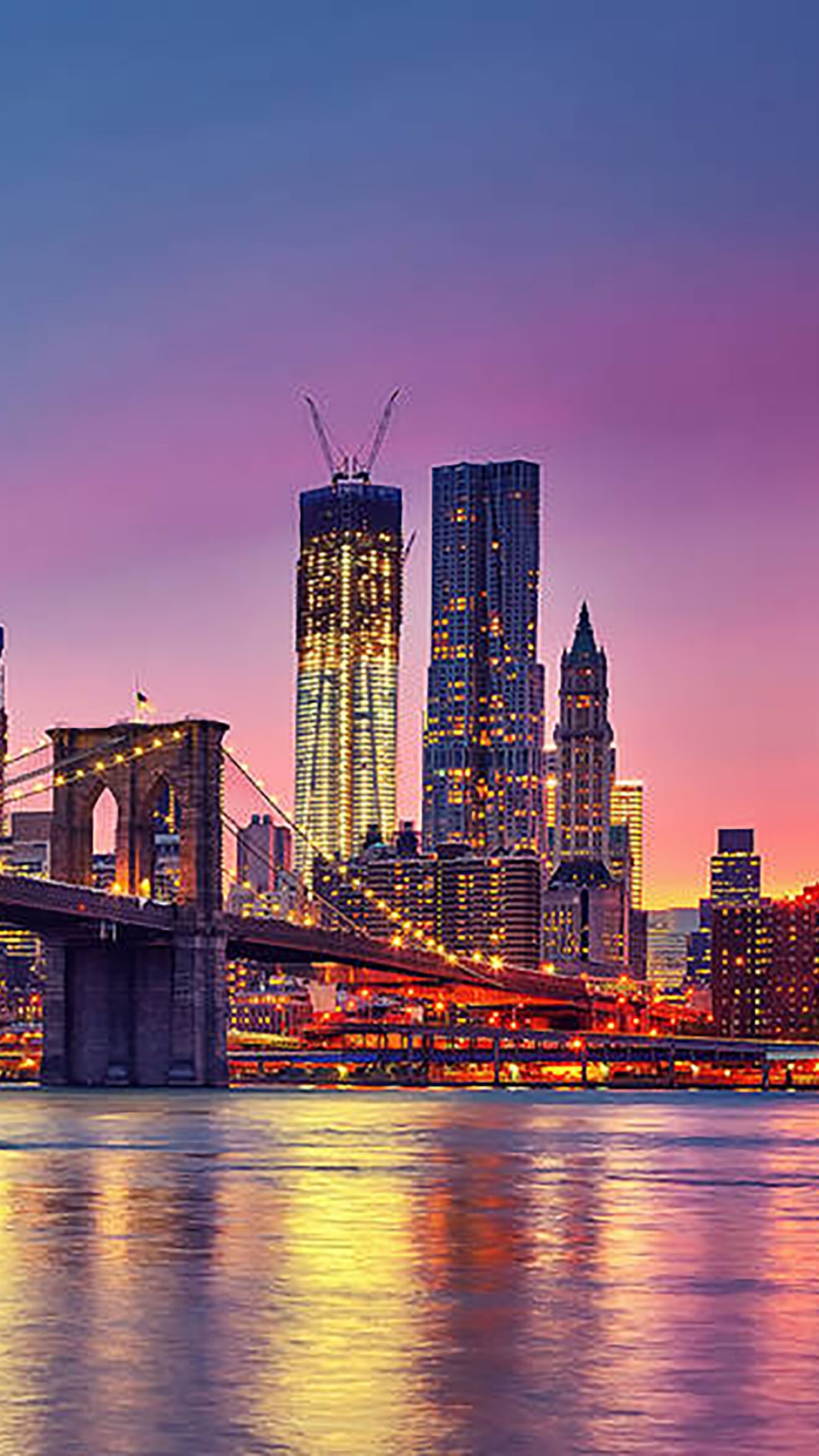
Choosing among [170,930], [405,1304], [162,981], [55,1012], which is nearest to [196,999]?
[162,981]

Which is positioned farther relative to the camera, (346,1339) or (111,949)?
(111,949)

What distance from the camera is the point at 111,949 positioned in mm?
138375

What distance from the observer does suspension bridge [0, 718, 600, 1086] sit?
133 meters

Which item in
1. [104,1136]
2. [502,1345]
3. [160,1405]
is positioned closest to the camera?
[160,1405]

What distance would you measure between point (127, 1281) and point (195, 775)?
110394 mm

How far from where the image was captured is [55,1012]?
139m

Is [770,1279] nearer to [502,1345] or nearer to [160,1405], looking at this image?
[502,1345]

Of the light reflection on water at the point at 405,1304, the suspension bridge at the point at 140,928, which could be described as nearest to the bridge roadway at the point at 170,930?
the suspension bridge at the point at 140,928

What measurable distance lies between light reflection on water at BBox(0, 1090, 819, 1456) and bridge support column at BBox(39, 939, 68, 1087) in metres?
63.5

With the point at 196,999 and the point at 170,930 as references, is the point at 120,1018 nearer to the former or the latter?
the point at 196,999

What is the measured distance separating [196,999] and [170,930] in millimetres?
4182

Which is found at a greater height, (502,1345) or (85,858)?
(85,858)

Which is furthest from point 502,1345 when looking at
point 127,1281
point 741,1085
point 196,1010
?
point 741,1085

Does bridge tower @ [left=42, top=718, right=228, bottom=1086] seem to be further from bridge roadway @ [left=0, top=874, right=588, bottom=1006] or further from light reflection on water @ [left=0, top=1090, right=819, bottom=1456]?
light reflection on water @ [left=0, top=1090, right=819, bottom=1456]
